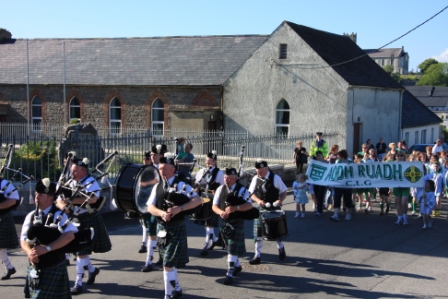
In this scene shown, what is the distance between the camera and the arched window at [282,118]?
2950cm

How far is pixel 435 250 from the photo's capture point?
38.6 ft

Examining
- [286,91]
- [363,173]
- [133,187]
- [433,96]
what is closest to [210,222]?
[133,187]

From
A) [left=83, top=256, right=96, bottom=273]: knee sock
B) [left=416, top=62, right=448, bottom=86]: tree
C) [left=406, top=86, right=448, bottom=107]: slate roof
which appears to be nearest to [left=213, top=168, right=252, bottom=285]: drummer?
[left=83, top=256, right=96, bottom=273]: knee sock

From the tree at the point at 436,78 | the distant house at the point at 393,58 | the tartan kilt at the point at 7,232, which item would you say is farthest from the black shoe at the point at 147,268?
the distant house at the point at 393,58

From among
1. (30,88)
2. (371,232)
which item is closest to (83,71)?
(30,88)

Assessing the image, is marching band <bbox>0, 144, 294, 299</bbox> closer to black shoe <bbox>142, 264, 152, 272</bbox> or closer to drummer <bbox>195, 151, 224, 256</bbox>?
black shoe <bbox>142, 264, 152, 272</bbox>

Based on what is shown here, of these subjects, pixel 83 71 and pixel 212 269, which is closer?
pixel 212 269

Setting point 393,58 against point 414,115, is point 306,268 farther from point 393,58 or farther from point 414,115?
point 393,58

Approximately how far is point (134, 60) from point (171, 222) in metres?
28.4

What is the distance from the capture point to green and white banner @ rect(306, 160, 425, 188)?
49.4ft

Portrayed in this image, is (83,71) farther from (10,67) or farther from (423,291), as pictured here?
(423,291)

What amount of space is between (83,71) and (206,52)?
7.61 m

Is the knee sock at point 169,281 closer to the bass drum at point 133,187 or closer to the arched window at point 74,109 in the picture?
the bass drum at point 133,187

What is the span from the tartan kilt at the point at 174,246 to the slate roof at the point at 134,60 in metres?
22.9
